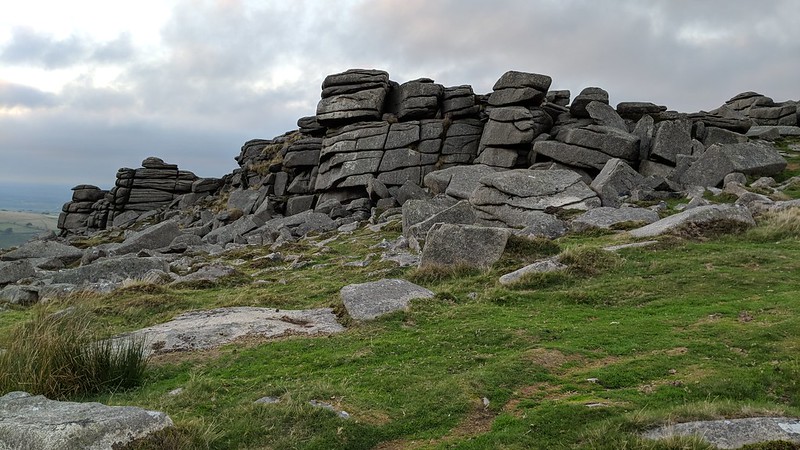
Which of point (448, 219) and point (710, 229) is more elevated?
→ point (448, 219)

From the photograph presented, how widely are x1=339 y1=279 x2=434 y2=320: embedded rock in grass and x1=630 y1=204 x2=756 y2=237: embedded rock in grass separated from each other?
1089 centimetres

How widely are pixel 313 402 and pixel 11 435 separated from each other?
437 centimetres

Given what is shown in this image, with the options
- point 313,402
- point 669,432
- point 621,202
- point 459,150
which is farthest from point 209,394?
point 459,150

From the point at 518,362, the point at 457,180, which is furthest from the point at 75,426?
the point at 457,180

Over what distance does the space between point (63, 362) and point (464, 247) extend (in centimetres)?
1430

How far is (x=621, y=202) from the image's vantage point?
3656 cm

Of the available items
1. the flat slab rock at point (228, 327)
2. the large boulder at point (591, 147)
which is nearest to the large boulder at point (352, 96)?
the large boulder at point (591, 147)

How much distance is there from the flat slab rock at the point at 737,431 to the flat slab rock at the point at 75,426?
687 centimetres

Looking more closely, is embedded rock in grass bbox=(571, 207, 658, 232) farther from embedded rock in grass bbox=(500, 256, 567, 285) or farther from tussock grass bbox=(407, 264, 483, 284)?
tussock grass bbox=(407, 264, 483, 284)

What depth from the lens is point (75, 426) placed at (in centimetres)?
782

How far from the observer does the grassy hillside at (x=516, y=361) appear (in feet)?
29.9

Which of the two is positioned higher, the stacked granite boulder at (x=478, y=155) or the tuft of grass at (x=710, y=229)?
Result: the stacked granite boulder at (x=478, y=155)

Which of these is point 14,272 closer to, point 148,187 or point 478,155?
point 478,155

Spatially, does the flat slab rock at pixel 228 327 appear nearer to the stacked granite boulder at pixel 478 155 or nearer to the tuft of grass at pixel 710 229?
the tuft of grass at pixel 710 229
